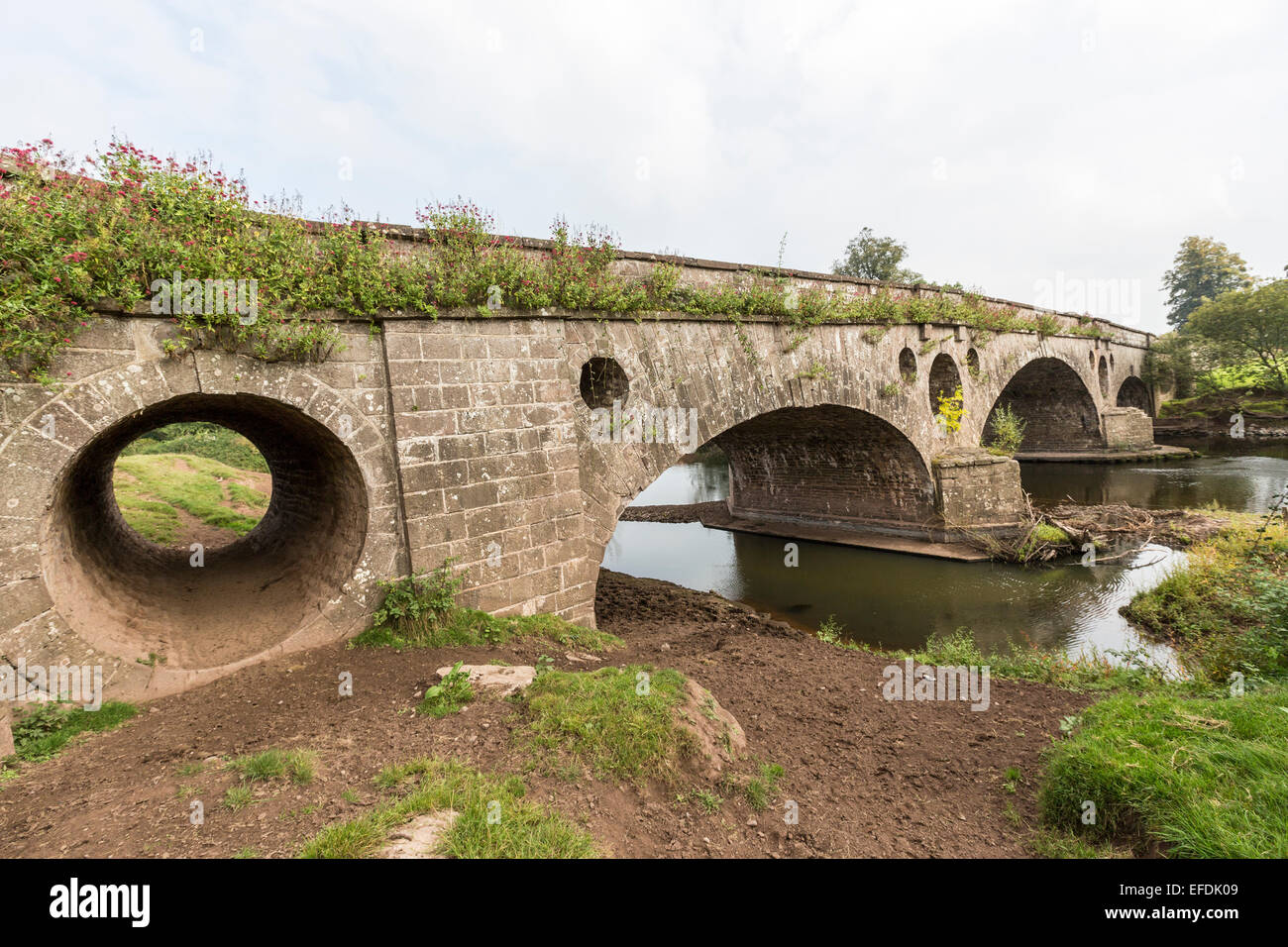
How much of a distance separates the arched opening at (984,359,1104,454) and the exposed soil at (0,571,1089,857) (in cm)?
2431

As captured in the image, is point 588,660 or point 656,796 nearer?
point 656,796

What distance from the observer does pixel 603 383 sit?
25.4ft

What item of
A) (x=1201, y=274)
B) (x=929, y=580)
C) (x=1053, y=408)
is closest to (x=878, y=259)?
(x=1053, y=408)

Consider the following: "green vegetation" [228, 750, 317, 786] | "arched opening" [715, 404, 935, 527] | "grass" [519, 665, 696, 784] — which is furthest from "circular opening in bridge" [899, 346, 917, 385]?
"green vegetation" [228, 750, 317, 786]

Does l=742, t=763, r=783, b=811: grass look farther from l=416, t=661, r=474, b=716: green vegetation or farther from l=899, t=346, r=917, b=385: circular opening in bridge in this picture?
l=899, t=346, r=917, b=385: circular opening in bridge

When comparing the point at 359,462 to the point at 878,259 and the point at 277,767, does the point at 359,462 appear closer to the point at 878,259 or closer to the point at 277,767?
the point at 277,767

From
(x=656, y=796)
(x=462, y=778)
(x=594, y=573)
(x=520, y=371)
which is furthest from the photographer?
(x=594, y=573)

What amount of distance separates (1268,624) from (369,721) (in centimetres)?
768

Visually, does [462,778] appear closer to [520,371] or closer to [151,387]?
[151,387]

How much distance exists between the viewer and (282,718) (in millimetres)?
3965
